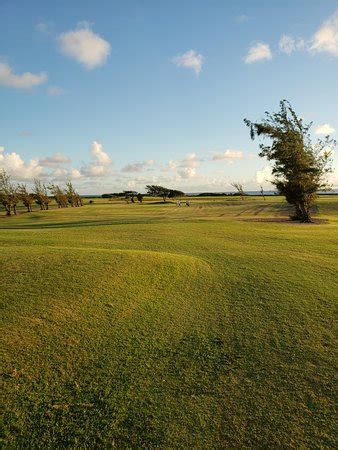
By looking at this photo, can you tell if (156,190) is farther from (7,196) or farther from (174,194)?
(7,196)

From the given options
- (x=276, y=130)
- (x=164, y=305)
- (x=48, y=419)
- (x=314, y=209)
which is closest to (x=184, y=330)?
(x=164, y=305)

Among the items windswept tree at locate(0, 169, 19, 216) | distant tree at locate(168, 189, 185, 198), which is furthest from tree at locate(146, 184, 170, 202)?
windswept tree at locate(0, 169, 19, 216)

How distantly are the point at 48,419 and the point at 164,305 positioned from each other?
576 centimetres

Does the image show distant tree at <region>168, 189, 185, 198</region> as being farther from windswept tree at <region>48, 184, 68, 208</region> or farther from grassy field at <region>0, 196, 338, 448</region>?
grassy field at <region>0, 196, 338, 448</region>

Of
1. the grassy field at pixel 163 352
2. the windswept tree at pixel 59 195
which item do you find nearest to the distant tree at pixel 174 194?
the windswept tree at pixel 59 195

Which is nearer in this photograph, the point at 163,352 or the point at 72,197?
the point at 163,352

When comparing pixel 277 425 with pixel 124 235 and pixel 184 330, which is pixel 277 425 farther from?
pixel 124 235

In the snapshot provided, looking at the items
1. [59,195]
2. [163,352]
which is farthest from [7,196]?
[163,352]

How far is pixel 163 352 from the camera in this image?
8492 mm

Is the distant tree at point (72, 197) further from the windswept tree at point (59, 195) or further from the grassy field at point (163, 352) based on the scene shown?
the grassy field at point (163, 352)

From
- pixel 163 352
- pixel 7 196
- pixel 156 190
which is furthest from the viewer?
pixel 156 190

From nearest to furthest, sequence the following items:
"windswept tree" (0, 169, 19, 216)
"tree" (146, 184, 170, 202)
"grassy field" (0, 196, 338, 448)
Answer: "grassy field" (0, 196, 338, 448)
"windswept tree" (0, 169, 19, 216)
"tree" (146, 184, 170, 202)

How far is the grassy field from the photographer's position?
6047 mm

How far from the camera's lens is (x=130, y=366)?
7824 millimetres
